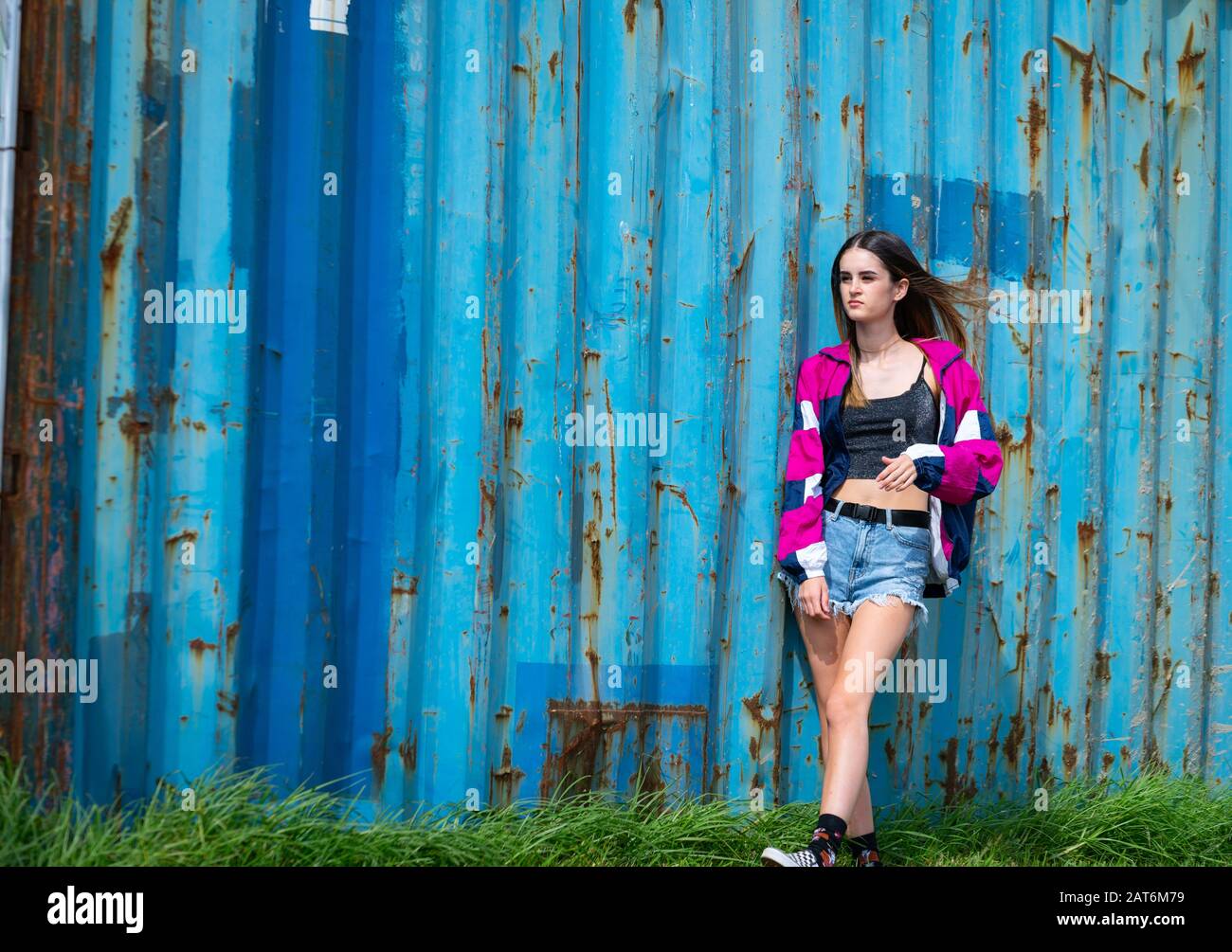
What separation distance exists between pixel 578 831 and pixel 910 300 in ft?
6.95

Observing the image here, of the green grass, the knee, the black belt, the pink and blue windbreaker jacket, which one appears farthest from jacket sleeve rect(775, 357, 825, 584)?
the green grass

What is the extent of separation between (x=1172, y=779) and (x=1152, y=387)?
149cm

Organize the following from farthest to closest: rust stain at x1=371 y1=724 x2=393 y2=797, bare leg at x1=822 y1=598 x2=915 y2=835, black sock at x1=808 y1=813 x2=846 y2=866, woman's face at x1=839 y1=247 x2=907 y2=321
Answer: rust stain at x1=371 y1=724 x2=393 y2=797
woman's face at x1=839 y1=247 x2=907 y2=321
bare leg at x1=822 y1=598 x2=915 y2=835
black sock at x1=808 y1=813 x2=846 y2=866

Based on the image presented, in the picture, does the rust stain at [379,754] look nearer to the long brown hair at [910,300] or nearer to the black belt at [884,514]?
the black belt at [884,514]

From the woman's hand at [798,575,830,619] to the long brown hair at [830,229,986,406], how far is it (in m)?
0.60

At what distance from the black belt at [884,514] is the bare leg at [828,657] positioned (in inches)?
12.9

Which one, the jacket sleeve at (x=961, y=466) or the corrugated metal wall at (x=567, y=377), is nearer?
the jacket sleeve at (x=961, y=466)

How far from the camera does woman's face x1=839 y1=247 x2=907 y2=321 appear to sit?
11.1 feet

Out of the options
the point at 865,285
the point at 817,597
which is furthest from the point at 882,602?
the point at 865,285

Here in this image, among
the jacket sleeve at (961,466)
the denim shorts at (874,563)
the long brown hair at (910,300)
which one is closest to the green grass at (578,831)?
the denim shorts at (874,563)

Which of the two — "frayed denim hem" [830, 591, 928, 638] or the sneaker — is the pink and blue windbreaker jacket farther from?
the sneaker

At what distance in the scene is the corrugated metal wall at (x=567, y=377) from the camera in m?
3.43

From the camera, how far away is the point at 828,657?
3.38 m

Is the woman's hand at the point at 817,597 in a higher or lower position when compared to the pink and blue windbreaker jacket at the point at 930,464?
lower
